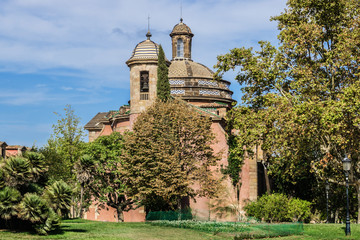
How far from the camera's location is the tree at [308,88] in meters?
29.3

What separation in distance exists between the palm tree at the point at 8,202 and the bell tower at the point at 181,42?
41.7 meters

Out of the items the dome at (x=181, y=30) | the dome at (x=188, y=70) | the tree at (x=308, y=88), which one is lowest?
the tree at (x=308, y=88)

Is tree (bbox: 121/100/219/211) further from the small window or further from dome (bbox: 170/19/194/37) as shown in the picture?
dome (bbox: 170/19/194/37)

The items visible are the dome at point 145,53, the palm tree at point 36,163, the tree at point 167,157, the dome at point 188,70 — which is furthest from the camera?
the dome at point 188,70

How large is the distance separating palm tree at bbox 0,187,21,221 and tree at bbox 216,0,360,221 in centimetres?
1580

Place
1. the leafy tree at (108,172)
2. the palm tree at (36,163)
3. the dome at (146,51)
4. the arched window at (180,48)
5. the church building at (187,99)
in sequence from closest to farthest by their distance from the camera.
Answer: the palm tree at (36,163) → the leafy tree at (108,172) → the church building at (187,99) → the dome at (146,51) → the arched window at (180,48)

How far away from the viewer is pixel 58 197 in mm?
21719

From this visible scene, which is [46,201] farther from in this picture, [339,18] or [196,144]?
[339,18]

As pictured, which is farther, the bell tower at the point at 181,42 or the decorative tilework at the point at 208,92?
the bell tower at the point at 181,42

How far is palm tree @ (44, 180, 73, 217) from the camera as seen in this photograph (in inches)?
851

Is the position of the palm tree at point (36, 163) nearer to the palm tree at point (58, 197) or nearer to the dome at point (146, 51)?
the palm tree at point (58, 197)

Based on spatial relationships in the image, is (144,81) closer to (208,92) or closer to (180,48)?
(208,92)

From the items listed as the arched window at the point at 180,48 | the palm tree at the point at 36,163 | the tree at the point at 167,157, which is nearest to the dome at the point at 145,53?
the tree at the point at 167,157

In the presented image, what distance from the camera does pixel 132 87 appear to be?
43625 mm
